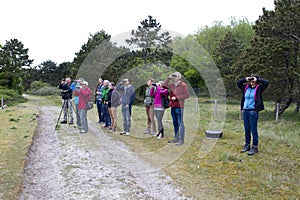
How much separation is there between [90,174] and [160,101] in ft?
11.8

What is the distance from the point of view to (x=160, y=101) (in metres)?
8.22

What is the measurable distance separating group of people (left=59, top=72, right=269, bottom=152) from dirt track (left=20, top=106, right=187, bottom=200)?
1411mm

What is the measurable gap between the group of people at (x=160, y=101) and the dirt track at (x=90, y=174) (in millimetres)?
1411

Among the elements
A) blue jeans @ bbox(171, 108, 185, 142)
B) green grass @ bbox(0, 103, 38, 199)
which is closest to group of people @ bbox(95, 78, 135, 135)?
blue jeans @ bbox(171, 108, 185, 142)

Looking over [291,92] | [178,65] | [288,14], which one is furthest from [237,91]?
[178,65]

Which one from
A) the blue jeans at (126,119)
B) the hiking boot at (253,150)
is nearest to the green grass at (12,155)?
the blue jeans at (126,119)

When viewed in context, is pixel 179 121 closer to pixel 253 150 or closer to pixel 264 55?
pixel 253 150

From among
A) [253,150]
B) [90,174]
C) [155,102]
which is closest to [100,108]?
[155,102]

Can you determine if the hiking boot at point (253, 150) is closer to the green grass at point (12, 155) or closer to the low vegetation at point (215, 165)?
the low vegetation at point (215, 165)

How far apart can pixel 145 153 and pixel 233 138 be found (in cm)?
304

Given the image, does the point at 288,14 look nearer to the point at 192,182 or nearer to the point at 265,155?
the point at 265,155

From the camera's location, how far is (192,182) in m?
4.75

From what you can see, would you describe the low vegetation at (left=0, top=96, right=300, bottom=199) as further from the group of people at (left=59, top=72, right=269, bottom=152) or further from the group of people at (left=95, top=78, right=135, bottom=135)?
the group of people at (left=95, top=78, right=135, bottom=135)

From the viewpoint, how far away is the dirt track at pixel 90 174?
425cm
